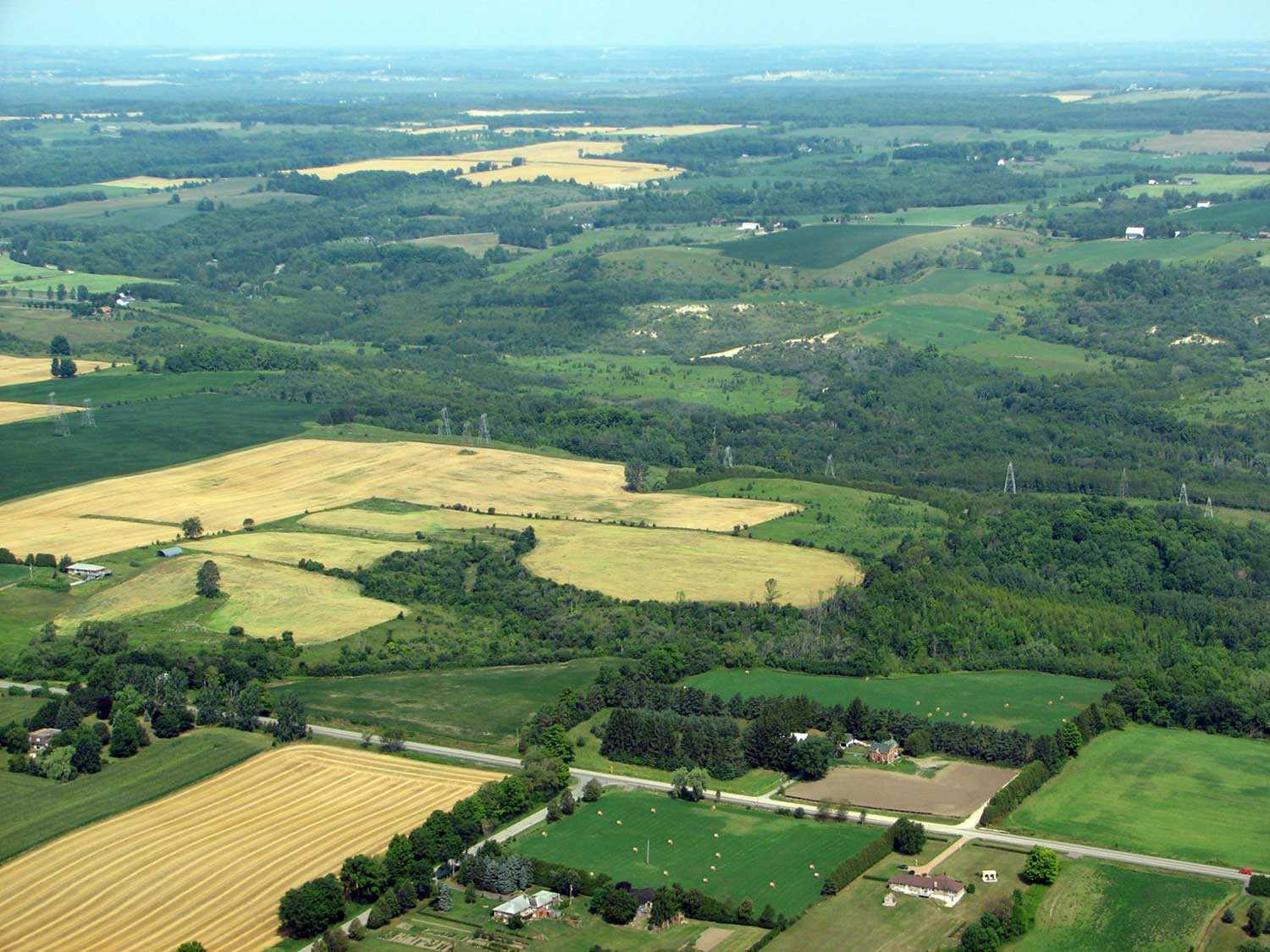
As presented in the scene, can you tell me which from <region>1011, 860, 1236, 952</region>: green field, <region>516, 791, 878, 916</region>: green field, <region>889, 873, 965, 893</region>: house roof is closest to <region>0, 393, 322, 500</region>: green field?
<region>516, 791, 878, 916</region>: green field

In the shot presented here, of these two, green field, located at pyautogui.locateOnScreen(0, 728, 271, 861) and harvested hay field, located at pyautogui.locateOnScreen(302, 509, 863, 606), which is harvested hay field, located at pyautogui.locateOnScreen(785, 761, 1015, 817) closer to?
harvested hay field, located at pyautogui.locateOnScreen(302, 509, 863, 606)

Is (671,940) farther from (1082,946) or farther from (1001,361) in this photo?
(1001,361)

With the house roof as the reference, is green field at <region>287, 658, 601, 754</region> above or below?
below

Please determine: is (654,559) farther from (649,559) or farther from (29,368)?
(29,368)

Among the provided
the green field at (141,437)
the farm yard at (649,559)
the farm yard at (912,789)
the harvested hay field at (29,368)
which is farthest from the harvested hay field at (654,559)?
the harvested hay field at (29,368)

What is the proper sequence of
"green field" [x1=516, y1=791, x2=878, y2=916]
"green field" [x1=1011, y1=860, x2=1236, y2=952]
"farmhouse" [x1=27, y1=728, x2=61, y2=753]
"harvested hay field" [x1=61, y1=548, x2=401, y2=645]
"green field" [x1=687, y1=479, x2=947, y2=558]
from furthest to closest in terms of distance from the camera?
"green field" [x1=687, y1=479, x2=947, y2=558] → "harvested hay field" [x1=61, y1=548, x2=401, y2=645] → "farmhouse" [x1=27, y1=728, x2=61, y2=753] → "green field" [x1=516, y1=791, x2=878, y2=916] → "green field" [x1=1011, y1=860, x2=1236, y2=952]

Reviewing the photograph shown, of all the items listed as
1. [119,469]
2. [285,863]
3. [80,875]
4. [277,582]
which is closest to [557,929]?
[285,863]

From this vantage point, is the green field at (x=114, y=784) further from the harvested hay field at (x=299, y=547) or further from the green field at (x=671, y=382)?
the green field at (x=671, y=382)
